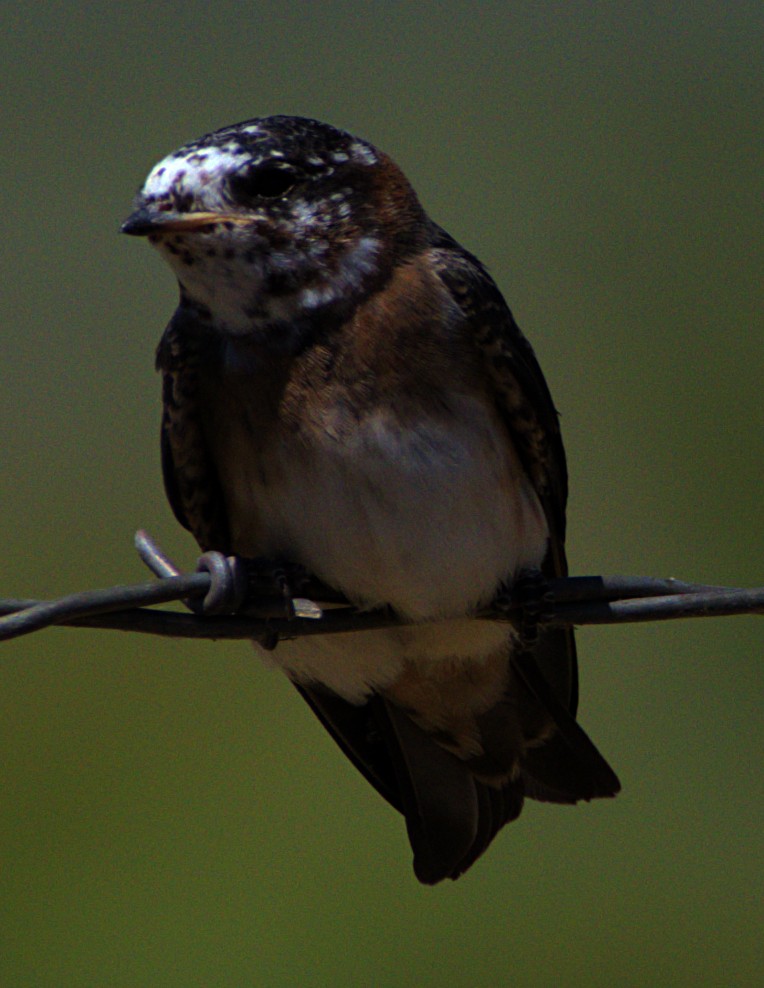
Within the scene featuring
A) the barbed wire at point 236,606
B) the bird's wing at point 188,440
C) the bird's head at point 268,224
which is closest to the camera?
the barbed wire at point 236,606

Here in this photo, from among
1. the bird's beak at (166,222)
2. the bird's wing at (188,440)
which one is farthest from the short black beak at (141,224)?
the bird's wing at (188,440)

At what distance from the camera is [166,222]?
345 centimetres

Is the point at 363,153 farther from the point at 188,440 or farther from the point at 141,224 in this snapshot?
the point at 188,440

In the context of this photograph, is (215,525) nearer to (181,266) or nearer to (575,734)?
(181,266)

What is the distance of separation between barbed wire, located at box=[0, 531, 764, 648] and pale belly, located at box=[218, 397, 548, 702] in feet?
1.29

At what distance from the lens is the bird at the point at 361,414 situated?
11.8 feet

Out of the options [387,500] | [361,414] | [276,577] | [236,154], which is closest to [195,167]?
[236,154]

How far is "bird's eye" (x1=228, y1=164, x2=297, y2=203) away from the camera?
357cm

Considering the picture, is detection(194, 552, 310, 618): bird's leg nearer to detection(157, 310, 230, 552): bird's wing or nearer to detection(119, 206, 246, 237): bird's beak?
detection(157, 310, 230, 552): bird's wing

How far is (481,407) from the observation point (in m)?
3.78

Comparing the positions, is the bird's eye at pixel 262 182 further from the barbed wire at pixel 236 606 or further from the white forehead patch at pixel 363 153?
the barbed wire at pixel 236 606

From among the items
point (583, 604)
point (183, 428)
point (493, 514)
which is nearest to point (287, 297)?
point (183, 428)

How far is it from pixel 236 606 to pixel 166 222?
3.53 feet

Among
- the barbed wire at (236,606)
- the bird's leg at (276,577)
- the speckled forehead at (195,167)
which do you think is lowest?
the bird's leg at (276,577)
